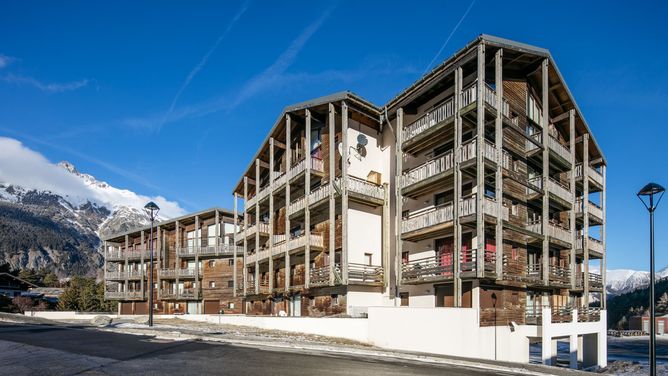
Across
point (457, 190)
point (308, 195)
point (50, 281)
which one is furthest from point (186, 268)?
point (50, 281)

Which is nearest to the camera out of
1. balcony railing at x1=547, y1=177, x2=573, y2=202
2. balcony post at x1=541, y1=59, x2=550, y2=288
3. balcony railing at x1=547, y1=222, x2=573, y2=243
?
balcony post at x1=541, y1=59, x2=550, y2=288

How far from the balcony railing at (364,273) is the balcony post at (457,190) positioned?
740 cm

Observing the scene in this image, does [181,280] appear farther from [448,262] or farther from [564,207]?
[564,207]

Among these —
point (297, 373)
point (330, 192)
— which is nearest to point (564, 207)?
point (330, 192)

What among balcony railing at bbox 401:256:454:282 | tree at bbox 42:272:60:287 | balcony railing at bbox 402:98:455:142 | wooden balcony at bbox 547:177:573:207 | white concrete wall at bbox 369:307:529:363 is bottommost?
tree at bbox 42:272:60:287

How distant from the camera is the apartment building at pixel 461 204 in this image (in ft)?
82.0

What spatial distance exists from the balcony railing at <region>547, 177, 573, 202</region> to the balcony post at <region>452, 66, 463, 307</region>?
769 cm

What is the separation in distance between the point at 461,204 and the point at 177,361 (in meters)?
16.6

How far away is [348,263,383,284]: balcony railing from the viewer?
99.4ft

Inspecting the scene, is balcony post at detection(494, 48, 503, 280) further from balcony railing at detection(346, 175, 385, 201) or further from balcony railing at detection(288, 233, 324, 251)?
balcony railing at detection(288, 233, 324, 251)

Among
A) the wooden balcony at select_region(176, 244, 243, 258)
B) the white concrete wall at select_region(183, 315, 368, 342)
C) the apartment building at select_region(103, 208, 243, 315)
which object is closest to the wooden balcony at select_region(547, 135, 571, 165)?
the white concrete wall at select_region(183, 315, 368, 342)

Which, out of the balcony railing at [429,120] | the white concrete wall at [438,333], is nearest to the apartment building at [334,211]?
the balcony railing at [429,120]

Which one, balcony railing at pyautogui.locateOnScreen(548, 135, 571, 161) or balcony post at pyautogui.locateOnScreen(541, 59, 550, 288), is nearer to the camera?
balcony post at pyautogui.locateOnScreen(541, 59, 550, 288)

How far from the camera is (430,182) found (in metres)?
27.5
